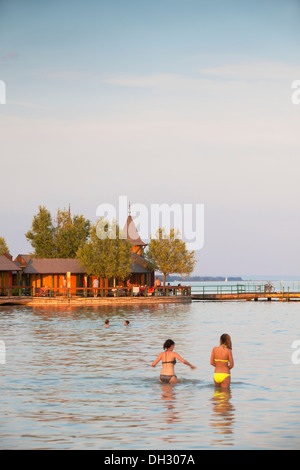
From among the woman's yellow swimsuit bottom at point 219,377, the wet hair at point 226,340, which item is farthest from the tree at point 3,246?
the wet hair at point 226,340

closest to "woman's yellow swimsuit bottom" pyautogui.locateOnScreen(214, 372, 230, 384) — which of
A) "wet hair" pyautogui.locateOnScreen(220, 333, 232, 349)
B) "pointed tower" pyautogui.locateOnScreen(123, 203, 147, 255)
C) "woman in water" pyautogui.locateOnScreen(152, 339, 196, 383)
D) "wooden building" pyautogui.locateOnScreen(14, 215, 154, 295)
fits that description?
"woman in water" pyautogui.locateOnScreen(152, 339, 196, 383)

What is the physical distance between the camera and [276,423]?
16.0 m

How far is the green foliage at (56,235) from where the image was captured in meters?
102

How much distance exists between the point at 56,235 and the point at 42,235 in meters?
1.89

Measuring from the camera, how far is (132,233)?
9625cm

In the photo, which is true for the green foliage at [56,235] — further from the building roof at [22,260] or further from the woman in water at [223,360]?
the woman in water at [223,360]

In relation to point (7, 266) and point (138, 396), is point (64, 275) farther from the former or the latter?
point (138, 396)

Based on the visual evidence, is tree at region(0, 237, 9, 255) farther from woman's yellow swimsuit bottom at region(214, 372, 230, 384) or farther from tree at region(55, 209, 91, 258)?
woman's yellow swimsuit bottom at region(214, 372, 230, 384)

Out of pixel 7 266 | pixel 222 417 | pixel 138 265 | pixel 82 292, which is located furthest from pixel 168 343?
pixel 138 265

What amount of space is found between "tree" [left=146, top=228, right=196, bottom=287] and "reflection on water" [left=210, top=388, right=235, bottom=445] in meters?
73.9

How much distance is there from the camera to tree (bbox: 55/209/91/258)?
10144cm

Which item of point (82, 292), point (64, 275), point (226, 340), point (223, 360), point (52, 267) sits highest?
point (52, 267)
